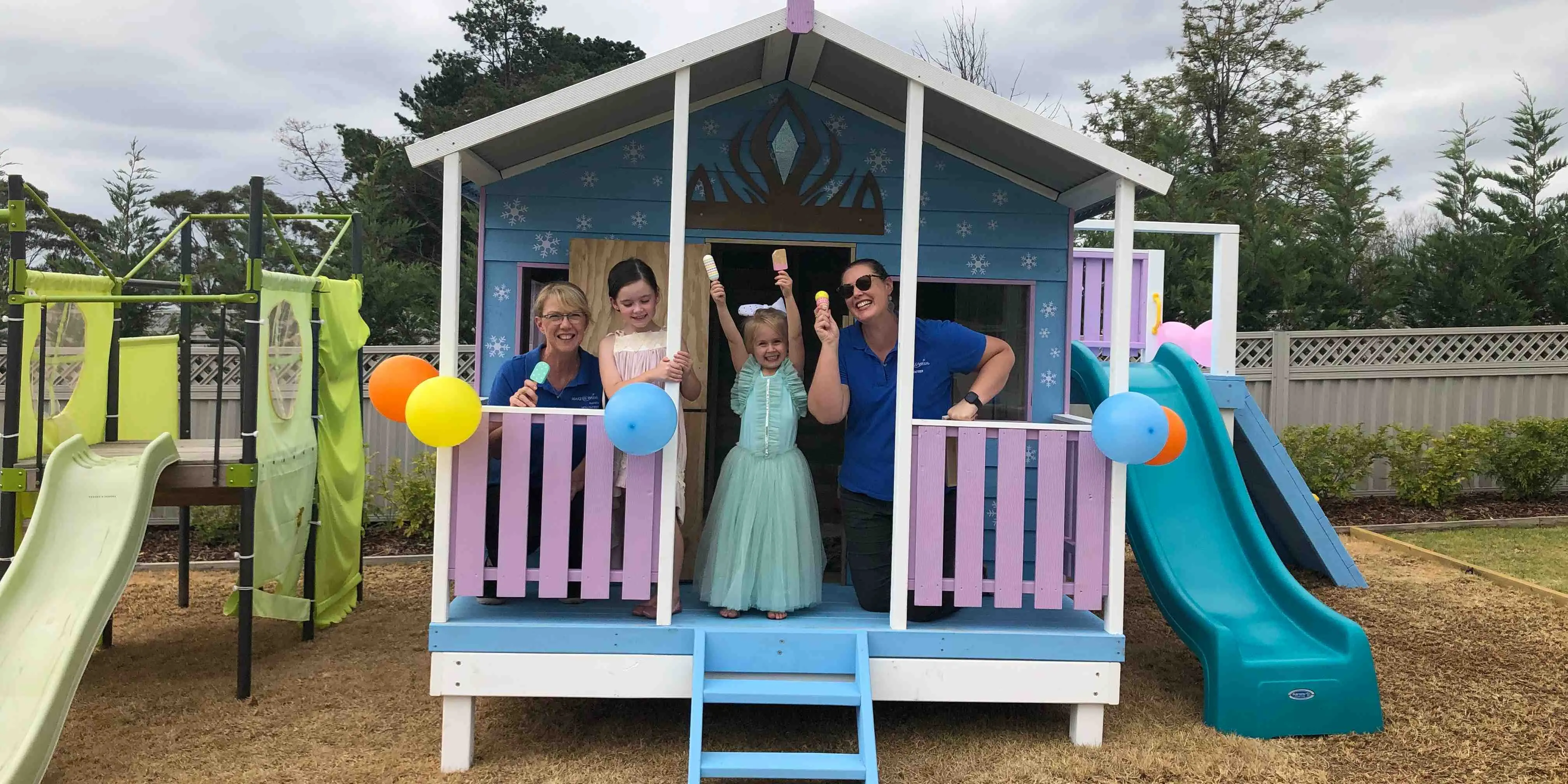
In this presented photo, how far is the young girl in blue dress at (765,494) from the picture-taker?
418 cm

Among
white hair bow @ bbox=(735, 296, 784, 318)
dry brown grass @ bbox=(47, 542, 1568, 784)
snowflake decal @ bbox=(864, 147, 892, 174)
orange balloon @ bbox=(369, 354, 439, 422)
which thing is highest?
snowflake decal @ bbox=(864, 147, 892, 174)

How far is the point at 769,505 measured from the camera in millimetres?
4184

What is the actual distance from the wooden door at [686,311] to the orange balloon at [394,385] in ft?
3.20

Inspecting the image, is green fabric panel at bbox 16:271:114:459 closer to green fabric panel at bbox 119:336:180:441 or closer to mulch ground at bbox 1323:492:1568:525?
green fabric panel at bbox 119:336:180:441

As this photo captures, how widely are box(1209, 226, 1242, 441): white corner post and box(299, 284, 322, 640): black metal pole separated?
17.7 ft

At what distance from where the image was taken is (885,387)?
171 inches

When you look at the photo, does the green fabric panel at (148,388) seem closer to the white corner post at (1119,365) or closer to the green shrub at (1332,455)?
the white corner post at (1119,365)

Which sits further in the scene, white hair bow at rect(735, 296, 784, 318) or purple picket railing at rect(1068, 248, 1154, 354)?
purple picket railing at rect(1068, 248, 1154, 354)

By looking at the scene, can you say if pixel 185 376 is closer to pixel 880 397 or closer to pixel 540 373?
pixel 540 373

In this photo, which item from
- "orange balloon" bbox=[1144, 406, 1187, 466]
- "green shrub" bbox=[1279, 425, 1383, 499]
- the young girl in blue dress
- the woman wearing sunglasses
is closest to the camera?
"orange balloon" bbox=[1144, 406, 1187, 466]

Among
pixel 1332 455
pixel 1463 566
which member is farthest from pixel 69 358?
pixel 1332 455

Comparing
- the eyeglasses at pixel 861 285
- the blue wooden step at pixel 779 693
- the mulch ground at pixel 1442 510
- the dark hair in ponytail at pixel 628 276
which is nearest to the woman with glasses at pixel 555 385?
the dark hair in ponytail at pixel 628 276

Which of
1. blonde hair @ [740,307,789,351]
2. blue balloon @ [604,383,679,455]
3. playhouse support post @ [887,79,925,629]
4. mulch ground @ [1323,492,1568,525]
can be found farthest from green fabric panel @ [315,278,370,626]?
mulch ground @ [1323,492,1568,525]

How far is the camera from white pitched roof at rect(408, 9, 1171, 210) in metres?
3.85
